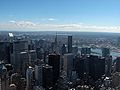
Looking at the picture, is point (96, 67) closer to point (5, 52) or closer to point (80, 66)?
point (80, 66)

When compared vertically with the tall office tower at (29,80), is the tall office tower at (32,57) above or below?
above

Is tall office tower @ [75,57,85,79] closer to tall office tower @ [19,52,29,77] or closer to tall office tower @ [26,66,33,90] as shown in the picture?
tall office tower @ [19,52,29,77]

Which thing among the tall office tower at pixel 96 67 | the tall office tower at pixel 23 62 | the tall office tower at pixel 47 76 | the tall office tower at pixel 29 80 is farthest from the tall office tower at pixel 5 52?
the tall office tower at pixel 96 67

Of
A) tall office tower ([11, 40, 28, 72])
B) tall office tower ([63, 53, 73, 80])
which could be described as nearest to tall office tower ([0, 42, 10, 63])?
tall office tower ([11, 40, 28, 72])

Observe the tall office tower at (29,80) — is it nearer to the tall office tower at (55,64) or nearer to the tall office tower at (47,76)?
the tall office tower at (47,76)

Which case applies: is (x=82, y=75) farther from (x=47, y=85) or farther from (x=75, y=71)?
(x=47, y=85)

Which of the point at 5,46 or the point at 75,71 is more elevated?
the point at 5,46

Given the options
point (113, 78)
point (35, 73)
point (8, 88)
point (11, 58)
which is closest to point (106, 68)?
point (113, 78)

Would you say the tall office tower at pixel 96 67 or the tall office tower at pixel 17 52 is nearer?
the tall office tower at pixel 96 67

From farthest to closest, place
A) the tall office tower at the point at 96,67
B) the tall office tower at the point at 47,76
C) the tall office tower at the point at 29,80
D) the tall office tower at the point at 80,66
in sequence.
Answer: the tall office tower at the point at 80,66
the tall office tower at the point at 96,67
the tall office tower at the point at 47,76
the tall office tower at the point at 29,80
